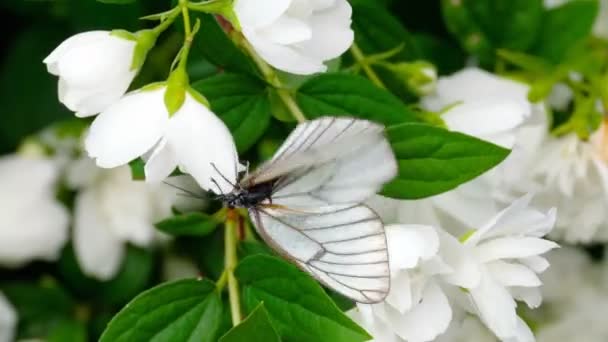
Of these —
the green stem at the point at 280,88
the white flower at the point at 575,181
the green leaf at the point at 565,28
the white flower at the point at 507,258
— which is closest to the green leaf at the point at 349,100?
the green stem at the point at 280,88

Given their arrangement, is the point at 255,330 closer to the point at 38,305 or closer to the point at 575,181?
the point at 575,181

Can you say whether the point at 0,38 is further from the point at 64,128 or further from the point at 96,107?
the point at 96,107

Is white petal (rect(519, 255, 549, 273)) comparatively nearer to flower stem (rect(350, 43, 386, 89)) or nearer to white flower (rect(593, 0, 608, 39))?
flower stem (rect(350, 43, 386, 89))

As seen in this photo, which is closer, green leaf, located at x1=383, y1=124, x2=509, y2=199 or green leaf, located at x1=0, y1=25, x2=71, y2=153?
green leaf, located at x1=383, y1=124, x2=509, y2=199

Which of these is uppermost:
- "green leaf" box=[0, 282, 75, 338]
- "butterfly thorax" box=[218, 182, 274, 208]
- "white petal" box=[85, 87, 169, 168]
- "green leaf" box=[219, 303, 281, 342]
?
"white petal" box=[85, 87, 169, 168]

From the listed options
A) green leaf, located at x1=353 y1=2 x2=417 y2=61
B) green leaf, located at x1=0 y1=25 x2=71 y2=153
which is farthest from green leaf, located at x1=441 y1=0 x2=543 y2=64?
green leaf, located at x1=0 y1=25 x2=71 y2=153

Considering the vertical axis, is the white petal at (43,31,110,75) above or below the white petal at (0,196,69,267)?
above

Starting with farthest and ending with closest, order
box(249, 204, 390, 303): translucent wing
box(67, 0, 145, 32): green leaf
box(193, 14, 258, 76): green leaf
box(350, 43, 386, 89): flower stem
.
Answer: box(67, 0, 145, 32): green leaf
box(350, 43, 386, 89): flower stem
box(193, 14, 258, 76): green leaf
box(249, 204, 390, 303): translucent wing
